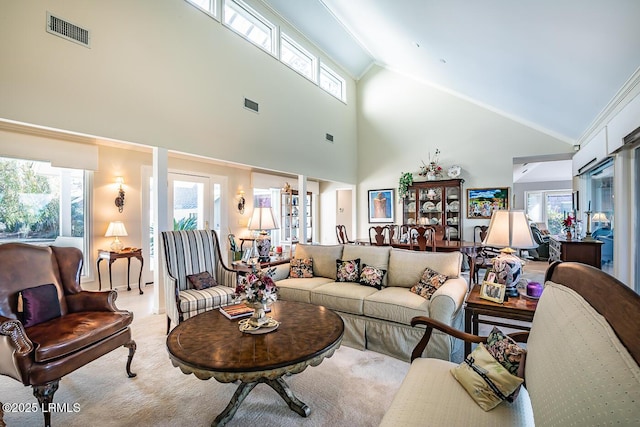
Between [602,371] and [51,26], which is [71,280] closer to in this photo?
[51,26]

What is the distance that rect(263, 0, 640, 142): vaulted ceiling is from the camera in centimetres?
255

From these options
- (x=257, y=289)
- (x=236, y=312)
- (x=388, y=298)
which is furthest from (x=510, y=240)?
(x=236, y=312)

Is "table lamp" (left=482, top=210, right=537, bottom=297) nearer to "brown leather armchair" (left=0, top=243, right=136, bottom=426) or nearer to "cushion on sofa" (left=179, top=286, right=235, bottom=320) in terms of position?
"cushion on sofa" (left=179, top=286, right=235, bottom=320)

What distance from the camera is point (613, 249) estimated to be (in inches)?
159

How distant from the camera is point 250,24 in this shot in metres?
5.56

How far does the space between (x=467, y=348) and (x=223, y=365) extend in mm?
1607

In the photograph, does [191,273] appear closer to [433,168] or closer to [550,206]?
[433,168]

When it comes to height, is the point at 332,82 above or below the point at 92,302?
above

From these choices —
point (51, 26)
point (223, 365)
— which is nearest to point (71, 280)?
point (223, 365)

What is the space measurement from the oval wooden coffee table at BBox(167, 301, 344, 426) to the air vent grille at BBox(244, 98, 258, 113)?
3978mm

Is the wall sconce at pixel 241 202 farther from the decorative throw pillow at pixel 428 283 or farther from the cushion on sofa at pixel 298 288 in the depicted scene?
the decorative throw pillow at pixel 428 283

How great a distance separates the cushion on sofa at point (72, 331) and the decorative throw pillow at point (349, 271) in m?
2.15

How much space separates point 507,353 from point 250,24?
20.4 feet

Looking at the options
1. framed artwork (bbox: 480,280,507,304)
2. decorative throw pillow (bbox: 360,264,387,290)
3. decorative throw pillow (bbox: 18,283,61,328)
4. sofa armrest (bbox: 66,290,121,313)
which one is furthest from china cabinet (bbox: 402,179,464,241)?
decorative throw pillow (bbox: 18,283,61,328)
